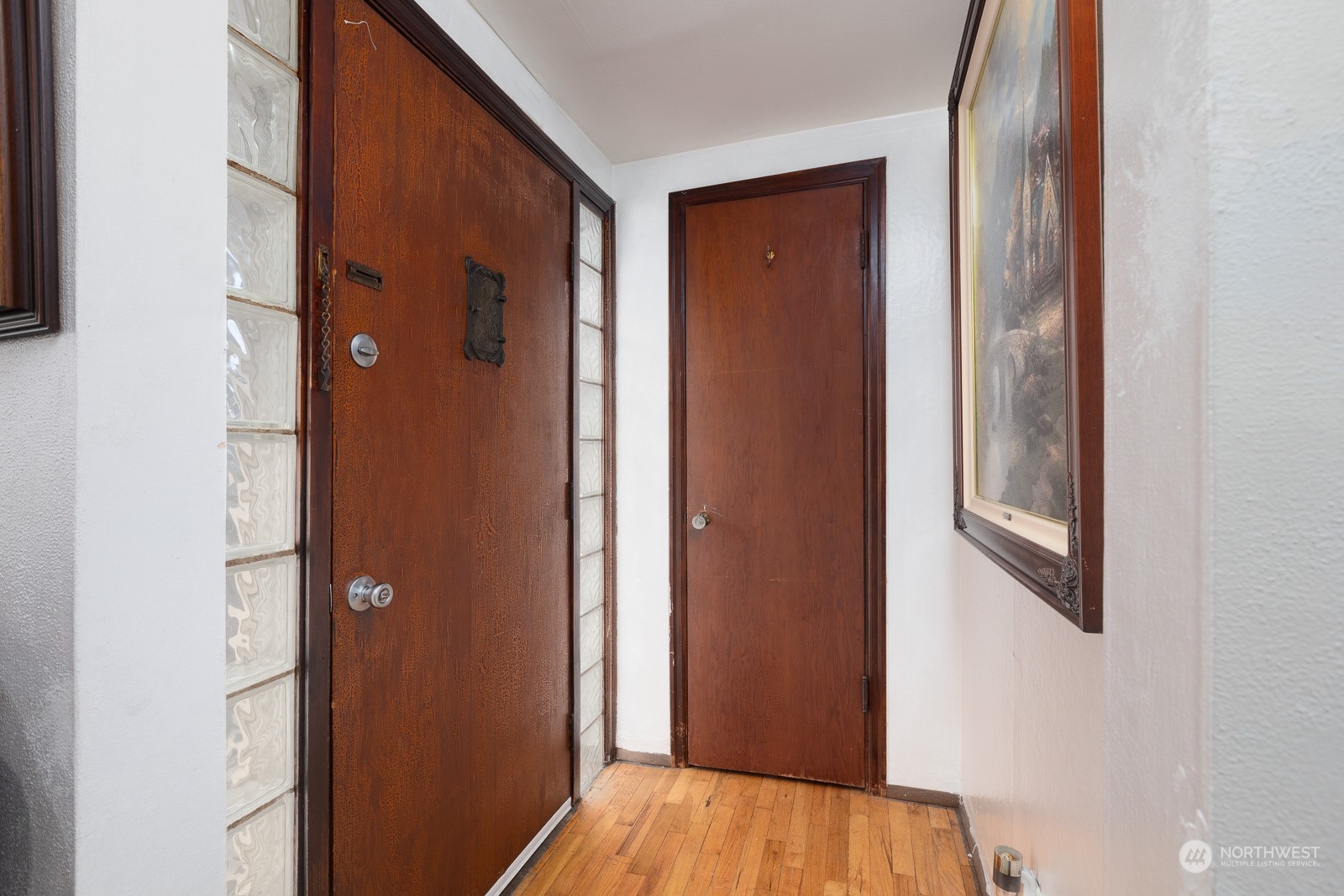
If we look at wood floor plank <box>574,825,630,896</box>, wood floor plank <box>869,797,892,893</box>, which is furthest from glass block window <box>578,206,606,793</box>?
wood floor plank <box>869,797,892,893</box>

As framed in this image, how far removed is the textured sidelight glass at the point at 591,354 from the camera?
85.5 inches

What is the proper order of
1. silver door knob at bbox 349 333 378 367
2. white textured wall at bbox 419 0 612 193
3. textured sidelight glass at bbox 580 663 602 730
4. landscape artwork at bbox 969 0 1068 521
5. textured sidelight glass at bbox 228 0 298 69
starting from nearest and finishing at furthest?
landscape artwork at bbox 969 0 1068 521, textured sidelight glass at bbox 228 0 298 69, silver door knob at bbox 349 333 378 367, white textured wall at bbox 419 0 612 193, textured sidelight glass at bbox 580 663 602 730

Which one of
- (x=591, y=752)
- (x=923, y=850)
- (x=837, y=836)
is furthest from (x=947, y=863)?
(x=591, y=752)

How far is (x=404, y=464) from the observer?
4.22ft

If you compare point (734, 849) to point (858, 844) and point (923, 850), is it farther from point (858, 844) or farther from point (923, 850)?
point (923, 850)

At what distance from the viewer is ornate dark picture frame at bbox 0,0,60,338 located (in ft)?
2.17

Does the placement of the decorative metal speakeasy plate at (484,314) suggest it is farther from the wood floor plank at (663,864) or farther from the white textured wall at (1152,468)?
the wood floor plank at (663,864)

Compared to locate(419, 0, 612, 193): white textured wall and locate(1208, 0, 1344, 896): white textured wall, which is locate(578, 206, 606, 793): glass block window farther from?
locate(1208, 0, 1344, 896): white textured wall

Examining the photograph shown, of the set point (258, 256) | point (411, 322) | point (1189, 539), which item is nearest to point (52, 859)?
point (258, 256)

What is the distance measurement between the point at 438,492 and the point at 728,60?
146cm

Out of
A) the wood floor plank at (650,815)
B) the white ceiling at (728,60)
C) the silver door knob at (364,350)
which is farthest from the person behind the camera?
the wood floor plank at (650,815)

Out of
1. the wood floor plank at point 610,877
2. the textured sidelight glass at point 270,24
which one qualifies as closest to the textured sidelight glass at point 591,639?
the wood floor plank at point 610,877

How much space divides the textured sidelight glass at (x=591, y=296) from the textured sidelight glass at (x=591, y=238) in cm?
4

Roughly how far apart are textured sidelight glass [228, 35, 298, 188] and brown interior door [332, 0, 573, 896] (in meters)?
0.08
